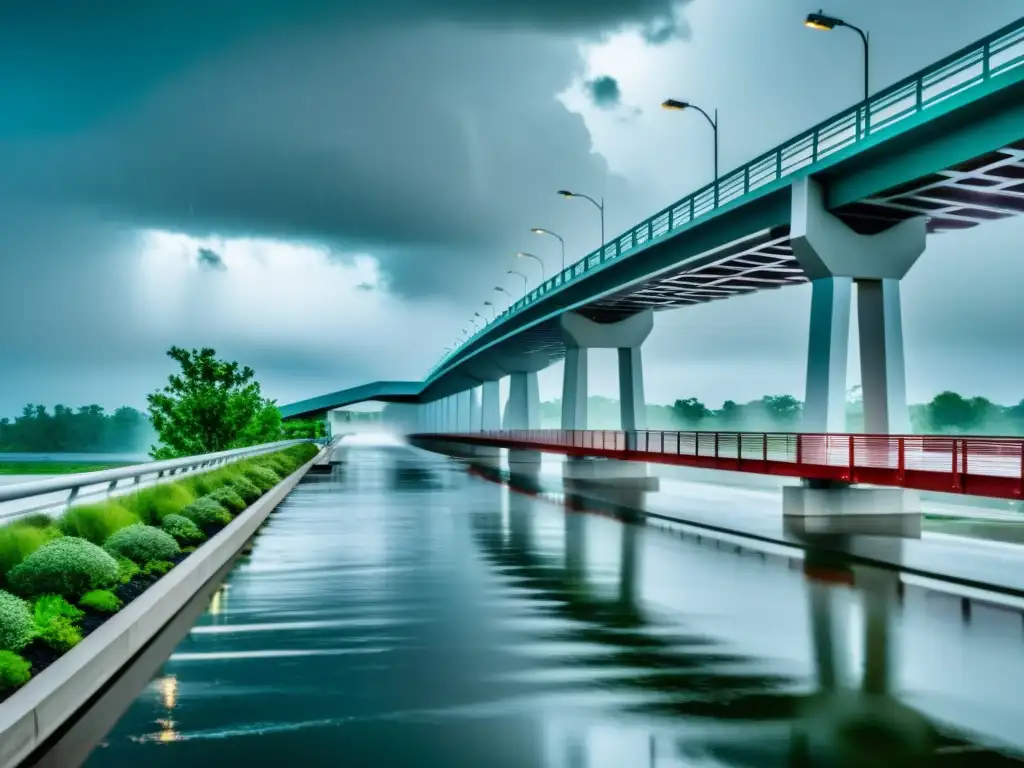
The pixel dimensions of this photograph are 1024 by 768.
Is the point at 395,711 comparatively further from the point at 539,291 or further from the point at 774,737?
the point at 539,291

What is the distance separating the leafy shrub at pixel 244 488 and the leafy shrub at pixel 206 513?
175 inches

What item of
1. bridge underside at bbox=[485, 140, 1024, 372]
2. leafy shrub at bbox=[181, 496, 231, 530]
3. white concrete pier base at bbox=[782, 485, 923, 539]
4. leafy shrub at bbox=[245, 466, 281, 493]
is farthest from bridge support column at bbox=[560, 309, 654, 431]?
leafy shrub at bbox=[181, 496, 231, 530]

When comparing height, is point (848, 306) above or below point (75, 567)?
above

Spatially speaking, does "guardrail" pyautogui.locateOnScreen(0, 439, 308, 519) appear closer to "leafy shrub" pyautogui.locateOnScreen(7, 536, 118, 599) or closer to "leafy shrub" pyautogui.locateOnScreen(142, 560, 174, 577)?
"leafy shrub" pyautogui.locateOnScreen(7, 536, 118, 599)

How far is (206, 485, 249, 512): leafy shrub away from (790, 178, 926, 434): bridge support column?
15287 mm

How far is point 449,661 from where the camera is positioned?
862 centimetres

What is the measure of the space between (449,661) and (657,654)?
190cm

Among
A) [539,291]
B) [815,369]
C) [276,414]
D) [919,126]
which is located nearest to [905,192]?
[919,126]

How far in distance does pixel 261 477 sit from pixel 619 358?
28666mm

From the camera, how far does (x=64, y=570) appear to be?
9.00 meters

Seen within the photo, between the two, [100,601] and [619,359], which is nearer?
[100,601]

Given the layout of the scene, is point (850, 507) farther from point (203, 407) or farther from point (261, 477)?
point (203, 407)

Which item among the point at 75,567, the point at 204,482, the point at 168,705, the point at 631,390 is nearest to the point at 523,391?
the point at 631,390

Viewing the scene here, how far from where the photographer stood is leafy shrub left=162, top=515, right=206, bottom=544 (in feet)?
46.2
